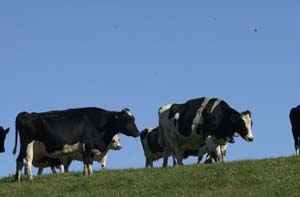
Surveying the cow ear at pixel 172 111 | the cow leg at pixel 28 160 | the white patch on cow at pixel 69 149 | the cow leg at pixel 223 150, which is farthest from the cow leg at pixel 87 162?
the cow leg at pixel 223 150

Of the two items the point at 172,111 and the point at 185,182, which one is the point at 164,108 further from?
the point at 185,182

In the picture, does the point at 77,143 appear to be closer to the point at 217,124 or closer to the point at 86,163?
the point at 86,163

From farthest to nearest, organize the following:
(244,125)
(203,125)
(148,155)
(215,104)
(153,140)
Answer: (148,155) < (153,140) < (244,125) < (215,104) < (203,125)

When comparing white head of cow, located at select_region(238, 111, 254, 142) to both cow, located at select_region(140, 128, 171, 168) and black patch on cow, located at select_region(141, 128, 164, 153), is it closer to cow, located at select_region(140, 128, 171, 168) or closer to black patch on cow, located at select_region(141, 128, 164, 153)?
black patch on cow, located at select_region(141, 128, 164, 153)

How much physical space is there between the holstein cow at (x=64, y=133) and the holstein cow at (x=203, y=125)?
12.5ft

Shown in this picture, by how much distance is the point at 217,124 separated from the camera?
1237 inches

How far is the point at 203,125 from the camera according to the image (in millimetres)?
31547

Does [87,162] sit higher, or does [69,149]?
[69,149]

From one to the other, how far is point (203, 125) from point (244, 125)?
6.03 feet

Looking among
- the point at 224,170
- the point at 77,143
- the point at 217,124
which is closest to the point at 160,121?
the point at 217,124

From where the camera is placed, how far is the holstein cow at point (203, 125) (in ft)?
103

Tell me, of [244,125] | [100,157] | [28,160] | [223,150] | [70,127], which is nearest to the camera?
[28,160]

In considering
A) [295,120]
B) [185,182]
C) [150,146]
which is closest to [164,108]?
[295,120]

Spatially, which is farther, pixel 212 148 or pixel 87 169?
pixel 212 148
